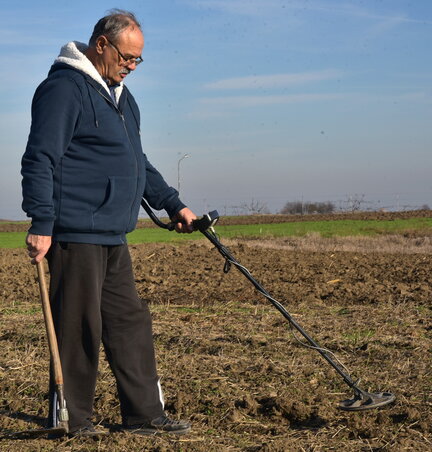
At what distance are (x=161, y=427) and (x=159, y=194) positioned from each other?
133cm

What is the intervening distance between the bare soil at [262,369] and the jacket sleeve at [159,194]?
1.23 metres

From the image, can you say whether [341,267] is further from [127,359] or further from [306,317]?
[127,359]

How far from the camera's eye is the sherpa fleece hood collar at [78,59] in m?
3.96

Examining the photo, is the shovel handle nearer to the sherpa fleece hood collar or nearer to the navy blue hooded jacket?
the navy blue hooded jacket

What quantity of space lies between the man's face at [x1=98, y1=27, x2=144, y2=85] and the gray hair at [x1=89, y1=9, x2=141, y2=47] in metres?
0.02

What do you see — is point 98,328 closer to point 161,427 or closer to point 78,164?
point 161,427

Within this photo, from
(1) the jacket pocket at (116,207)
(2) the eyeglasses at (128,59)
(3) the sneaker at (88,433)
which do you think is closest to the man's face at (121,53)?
(2) the eyeglasses at (128,59)

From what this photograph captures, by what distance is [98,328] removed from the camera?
4098mm

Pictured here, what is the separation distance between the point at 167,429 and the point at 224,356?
Result: 183 centimetres

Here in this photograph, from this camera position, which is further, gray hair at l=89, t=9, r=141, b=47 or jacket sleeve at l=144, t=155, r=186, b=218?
jacket sleeve at l=144, t=155, r=186, b=218

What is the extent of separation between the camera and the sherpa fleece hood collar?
3959 mm

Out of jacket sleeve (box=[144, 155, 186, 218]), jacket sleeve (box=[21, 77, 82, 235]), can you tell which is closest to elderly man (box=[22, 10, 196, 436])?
jacket sleeve (box=[21, 77, 82, 235])

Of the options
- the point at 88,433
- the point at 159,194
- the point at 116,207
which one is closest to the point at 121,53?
the point at 116,207

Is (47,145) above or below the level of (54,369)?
above
